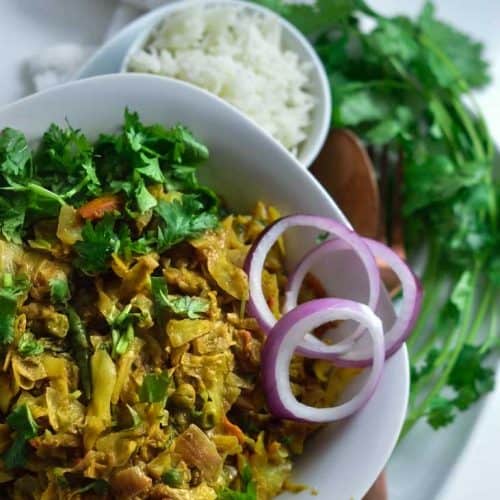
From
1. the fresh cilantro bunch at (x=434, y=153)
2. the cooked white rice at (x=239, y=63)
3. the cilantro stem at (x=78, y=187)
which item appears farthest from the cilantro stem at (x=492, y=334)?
the cilantro stem at (x=78, y=187)

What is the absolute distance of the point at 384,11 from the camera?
237 centimetres

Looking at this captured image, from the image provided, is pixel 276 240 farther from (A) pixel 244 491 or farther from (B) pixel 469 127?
(B) pixel 469 127

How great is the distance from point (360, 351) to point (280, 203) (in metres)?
0.34

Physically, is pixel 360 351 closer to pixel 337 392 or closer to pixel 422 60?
pixel 337 392

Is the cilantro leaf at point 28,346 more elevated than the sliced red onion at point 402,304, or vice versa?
the sliced red onion at point 402,304

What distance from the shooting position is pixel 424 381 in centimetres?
204

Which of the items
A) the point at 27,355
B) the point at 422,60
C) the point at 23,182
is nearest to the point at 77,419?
the point at 27,355

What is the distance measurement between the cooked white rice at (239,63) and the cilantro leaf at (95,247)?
584 millimetres

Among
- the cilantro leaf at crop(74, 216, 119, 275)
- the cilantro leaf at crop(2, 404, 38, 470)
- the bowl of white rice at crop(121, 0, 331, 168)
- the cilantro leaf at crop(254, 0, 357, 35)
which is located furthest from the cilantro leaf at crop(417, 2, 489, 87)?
the cilantro leaf at crop(2, 404, 38, 470)

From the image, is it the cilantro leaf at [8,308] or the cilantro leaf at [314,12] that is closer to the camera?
the cilantro leaf at [8,308]

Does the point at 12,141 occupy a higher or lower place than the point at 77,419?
higher

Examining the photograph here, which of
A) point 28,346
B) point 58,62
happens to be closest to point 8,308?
point 28,346

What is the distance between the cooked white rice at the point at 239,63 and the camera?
78.5 inches

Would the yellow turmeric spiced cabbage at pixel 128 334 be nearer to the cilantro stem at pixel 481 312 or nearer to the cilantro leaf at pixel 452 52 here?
the cilantro stem at pixel 481 312
